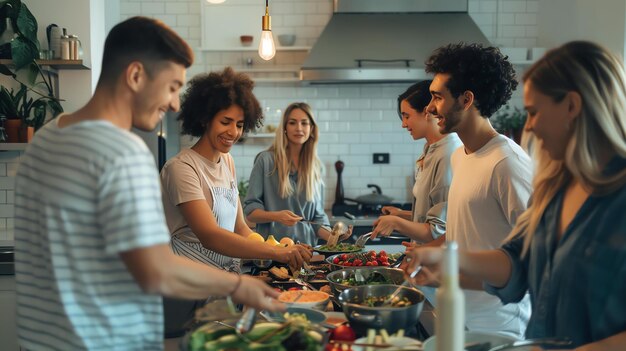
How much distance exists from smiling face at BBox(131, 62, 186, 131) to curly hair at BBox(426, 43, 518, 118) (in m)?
1.49

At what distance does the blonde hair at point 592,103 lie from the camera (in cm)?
157

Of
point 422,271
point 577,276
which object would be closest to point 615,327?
point 577,276

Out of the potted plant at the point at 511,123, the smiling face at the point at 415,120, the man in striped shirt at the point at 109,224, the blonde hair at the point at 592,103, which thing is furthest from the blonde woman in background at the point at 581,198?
the potted plant at the point at 511,123

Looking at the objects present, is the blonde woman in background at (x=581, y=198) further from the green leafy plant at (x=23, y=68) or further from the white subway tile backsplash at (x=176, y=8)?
the white subway tile backsplash at (x=176, y=8)

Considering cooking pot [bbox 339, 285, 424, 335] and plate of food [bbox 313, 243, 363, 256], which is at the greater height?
cooking pot [bbox 339, 285, 424, 335]

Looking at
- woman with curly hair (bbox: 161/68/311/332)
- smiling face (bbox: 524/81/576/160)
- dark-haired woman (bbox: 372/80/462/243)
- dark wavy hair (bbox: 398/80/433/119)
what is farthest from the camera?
dark wavy hair (bbox: 398/80/433/119)

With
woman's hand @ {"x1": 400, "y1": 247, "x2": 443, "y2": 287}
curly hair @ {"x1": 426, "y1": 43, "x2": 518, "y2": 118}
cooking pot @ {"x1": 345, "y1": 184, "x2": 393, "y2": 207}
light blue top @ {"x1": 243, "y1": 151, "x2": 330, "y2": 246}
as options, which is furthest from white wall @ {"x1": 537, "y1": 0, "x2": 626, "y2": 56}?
woman's hand @ {"x1": 400, "y1": 247, "x2": 443, "y2": 287}

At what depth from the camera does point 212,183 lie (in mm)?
2805

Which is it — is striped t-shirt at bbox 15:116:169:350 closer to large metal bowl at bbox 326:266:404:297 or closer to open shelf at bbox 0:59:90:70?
large metal bowl at bbox 326:266:404:297

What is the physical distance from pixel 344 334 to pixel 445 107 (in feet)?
4.49

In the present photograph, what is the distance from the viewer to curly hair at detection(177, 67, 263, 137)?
288 centimetres

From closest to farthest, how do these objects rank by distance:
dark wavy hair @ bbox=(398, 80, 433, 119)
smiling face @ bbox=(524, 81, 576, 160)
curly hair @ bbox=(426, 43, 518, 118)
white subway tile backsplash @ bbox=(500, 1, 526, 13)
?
smiling face @ bbox=(524, 81, 576, 160)
curly hair @ bbox=(426, 43, 518, 118)
dark wavy hair @ bbox=(398, 80, 433, 119)
white subway tile backsplash @ bbox=(500, 1, 526, 13)

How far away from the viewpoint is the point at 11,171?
4410 mm

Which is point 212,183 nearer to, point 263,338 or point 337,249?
Answer: point 337,249
